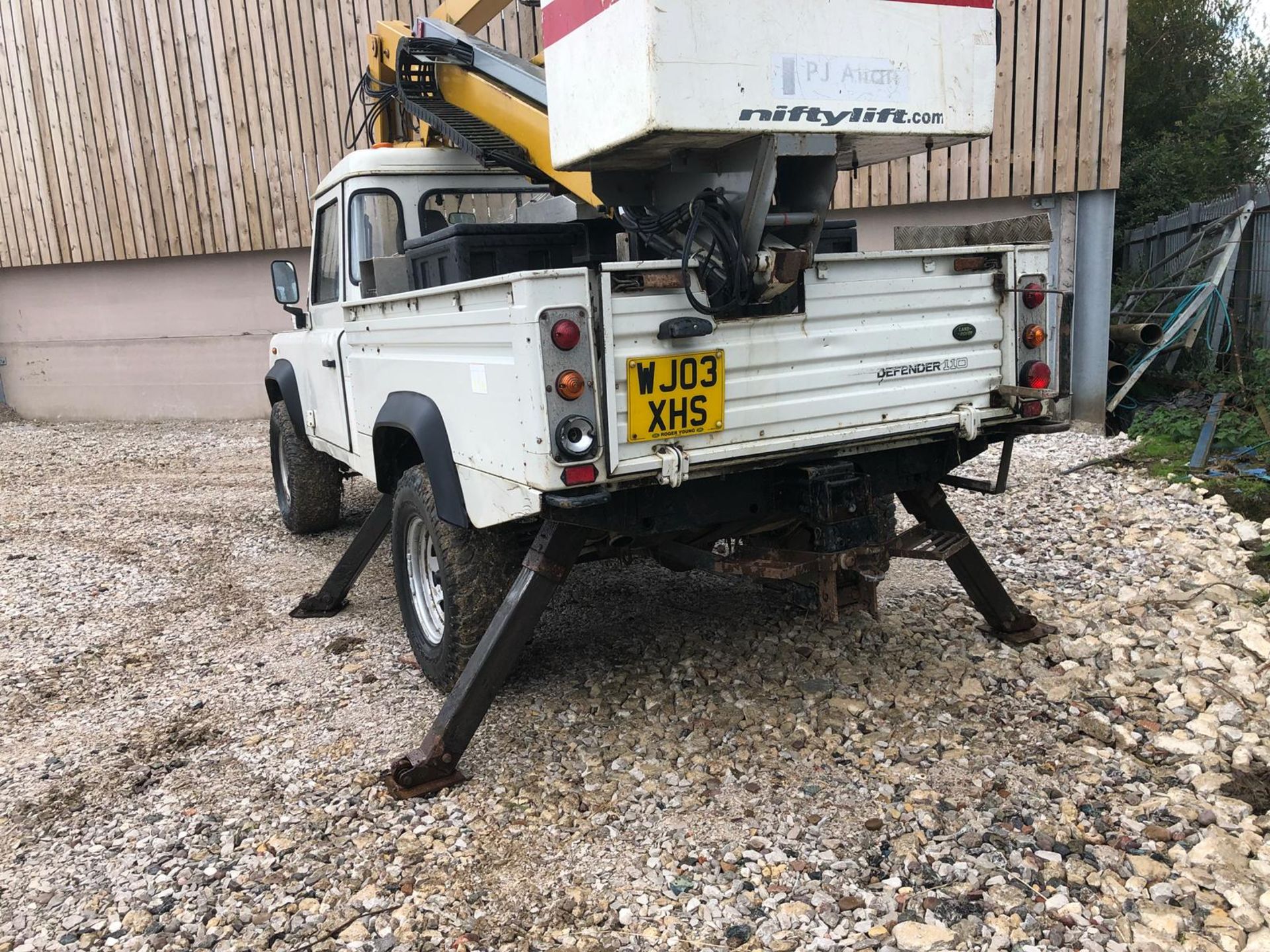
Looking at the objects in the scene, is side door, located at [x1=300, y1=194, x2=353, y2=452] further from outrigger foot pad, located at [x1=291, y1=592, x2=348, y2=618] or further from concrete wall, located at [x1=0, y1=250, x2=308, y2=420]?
concrete wall, located at [x1=0, y1=250, x2=308, y2=420]

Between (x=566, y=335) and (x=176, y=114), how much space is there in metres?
10.8

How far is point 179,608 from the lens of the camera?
523cm

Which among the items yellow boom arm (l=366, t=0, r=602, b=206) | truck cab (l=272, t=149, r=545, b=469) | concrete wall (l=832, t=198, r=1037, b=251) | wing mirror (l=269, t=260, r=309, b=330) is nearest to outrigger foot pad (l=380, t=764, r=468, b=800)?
truck cab (l=272, t=149, r=545, b=469)

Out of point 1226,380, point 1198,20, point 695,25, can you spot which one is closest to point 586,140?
point 695,25

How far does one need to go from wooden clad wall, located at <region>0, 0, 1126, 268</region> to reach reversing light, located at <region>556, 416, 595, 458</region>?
8.68 meters

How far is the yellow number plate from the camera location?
9.66 ft

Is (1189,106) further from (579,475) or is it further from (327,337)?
(579,475)

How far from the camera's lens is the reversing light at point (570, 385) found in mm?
2814

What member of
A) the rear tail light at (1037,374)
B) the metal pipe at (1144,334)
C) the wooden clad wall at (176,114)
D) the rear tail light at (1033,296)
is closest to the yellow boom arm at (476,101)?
the rear tail light at (1033,296)

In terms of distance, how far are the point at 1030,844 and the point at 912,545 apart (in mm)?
1259

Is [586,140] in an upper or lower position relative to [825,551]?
upper

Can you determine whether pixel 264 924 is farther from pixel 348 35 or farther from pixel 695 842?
pixel 348 35

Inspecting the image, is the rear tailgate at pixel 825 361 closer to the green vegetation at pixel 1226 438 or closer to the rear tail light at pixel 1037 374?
the rear tail light at pixel 1037 374

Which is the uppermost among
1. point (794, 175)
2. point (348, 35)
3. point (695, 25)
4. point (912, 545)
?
point (348, 35)
